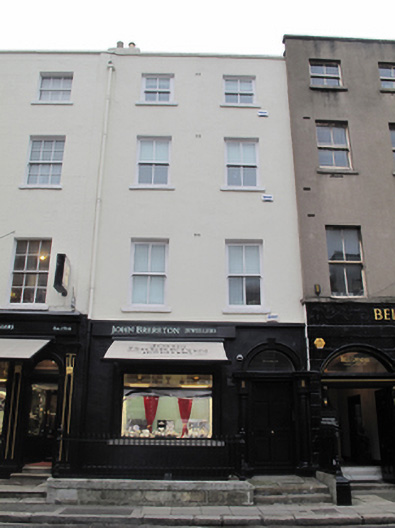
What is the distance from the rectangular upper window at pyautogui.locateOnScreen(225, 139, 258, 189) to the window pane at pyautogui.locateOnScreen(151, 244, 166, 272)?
2.97 meters

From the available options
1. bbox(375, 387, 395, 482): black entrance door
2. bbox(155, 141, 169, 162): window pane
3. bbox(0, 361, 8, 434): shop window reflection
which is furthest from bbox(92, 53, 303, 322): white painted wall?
bbox(375, 387, 395, 482): black entrance door

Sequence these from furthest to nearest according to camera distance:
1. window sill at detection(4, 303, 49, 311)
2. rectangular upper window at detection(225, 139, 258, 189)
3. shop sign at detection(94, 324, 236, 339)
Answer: rectangular upper window at detection(225, 139, 258, 189) → window sill at detection(4, 303, 49, 311) → shop sign at detection(94, 324, 236, 339)

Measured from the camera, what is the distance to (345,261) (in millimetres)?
12406

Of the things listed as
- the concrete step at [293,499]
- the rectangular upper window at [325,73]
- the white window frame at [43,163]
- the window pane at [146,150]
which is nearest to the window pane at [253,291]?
the concrete step at [293,499]

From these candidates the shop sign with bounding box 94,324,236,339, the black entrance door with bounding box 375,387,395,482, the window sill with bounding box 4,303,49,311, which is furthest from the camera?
the window sill with bounding box 4,303,49,311

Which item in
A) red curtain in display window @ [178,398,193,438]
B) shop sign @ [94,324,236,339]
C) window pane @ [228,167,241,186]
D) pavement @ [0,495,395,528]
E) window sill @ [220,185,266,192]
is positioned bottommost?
pavement @ [0,495,395,528]

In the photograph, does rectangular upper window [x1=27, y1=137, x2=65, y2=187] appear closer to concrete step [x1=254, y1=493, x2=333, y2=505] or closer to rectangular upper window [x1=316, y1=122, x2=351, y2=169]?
rectangular upper window [x1=316, y1=122, x2=351, y2=169]

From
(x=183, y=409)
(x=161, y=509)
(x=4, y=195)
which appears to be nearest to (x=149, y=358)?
(x=183, y=409)

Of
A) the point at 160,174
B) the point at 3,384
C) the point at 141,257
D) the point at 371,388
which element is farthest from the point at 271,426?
the point at 160,174

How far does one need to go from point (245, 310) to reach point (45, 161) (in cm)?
781

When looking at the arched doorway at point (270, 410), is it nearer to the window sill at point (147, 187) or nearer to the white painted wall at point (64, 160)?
the white painted wall at point (64, 160)

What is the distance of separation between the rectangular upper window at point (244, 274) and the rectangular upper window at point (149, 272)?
196 centimetres

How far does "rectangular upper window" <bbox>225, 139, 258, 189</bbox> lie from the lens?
13.3 metres

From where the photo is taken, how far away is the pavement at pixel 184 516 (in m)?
8.01
